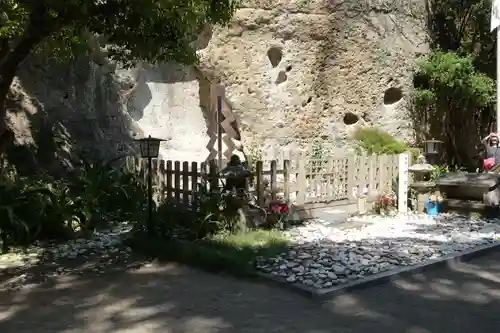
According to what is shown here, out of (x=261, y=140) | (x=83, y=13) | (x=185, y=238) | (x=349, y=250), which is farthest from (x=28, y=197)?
(x=261, y=140)

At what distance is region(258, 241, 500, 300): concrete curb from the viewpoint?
4.69 meters

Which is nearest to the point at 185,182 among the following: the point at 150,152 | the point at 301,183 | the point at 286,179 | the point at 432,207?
the point at 150,152

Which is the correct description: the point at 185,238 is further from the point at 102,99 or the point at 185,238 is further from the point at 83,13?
the point at 102,99

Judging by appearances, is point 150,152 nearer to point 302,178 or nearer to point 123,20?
point 123,20

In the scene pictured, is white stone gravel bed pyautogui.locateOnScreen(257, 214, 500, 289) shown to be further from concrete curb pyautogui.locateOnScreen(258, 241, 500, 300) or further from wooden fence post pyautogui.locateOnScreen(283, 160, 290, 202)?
wooden fence post pyautogui.locateOnScreen(283, 160, 290, 202)

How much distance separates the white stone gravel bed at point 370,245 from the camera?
207 inches

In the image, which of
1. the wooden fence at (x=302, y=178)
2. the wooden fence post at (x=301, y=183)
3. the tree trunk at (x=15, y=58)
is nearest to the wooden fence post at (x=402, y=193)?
the wooden fence at (x=302, y=178)

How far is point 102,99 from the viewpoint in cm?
1173

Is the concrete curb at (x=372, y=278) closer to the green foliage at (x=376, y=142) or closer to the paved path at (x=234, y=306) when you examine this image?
the paved path at (x=234, y=306)

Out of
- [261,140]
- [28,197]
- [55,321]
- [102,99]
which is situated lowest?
[55,321]

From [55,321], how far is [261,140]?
882cm

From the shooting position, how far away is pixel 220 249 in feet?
19.9

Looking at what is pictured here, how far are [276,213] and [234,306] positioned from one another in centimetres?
316

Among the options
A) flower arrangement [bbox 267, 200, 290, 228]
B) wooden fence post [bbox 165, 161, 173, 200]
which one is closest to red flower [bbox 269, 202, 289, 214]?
flower arrangement [bbox 267, 200, 290, 228]
